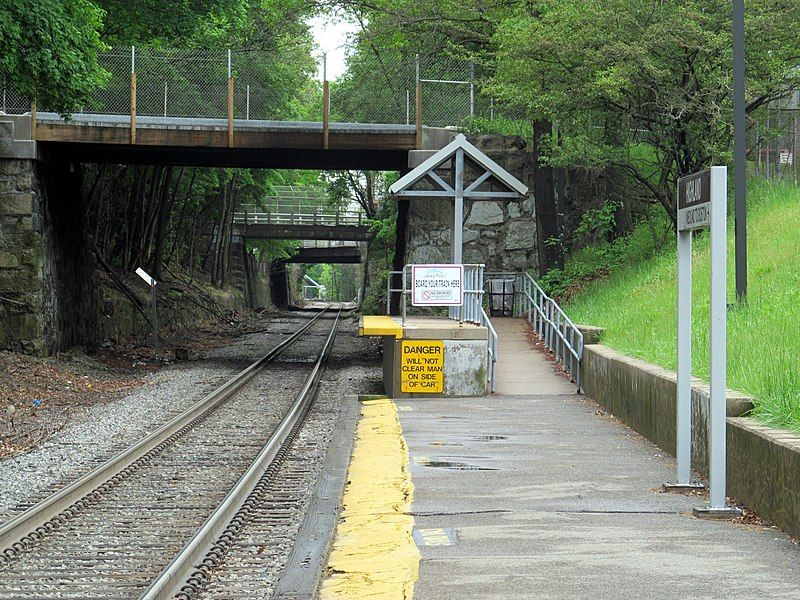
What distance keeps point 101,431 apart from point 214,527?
7.05m

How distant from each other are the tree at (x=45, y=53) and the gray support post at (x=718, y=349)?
1166 centimetres

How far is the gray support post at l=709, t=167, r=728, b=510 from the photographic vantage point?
788cm

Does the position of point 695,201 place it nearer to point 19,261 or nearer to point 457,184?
point 457,184

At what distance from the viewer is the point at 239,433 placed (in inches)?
608

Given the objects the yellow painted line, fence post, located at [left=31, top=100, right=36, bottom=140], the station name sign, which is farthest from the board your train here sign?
fence post, located at [left=31, top=100, right=36, bottom=140]

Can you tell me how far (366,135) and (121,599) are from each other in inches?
738

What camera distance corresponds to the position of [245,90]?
25234 mm

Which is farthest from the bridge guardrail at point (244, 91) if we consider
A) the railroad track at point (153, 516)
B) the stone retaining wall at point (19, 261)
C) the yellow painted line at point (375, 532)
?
the yellow painted line at point (375, 532)

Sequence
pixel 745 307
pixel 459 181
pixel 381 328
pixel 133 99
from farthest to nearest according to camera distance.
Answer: pixel 133 99, pixel 459 181, pixel 381 328, pixel 745 307

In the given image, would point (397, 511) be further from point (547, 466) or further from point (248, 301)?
point (248, 301)

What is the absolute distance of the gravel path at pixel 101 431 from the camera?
11242 millimetres

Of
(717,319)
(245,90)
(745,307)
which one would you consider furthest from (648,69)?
(717,319)

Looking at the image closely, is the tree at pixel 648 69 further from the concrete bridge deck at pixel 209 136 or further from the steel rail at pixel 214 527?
the steel rail at pixel 214 527

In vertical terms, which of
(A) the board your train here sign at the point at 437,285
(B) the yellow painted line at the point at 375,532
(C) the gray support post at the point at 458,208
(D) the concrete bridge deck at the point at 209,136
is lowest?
(B) the yellow painted line at the point at 375,532
